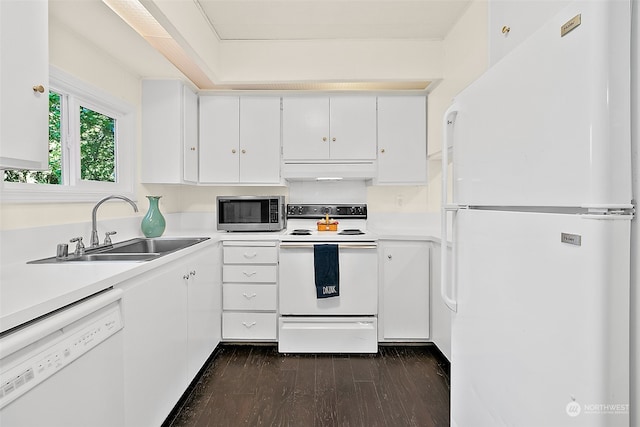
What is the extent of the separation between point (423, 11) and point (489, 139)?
6.03 feet

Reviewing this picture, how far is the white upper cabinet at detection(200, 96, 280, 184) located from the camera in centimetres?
318

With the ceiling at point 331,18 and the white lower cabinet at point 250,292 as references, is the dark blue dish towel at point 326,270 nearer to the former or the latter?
the white lower cabinet at point 250,292

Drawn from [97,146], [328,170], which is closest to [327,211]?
[328,170]

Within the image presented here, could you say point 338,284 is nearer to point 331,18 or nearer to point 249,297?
point 249,297

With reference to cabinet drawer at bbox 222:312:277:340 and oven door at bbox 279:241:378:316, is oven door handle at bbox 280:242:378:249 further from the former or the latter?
cabinet drawer at bbox 222:312:277:340

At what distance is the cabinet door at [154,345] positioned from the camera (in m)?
1.47

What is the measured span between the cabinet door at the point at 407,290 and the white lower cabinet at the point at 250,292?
921 mm

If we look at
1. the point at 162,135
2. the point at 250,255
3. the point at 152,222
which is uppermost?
the point at 162,135

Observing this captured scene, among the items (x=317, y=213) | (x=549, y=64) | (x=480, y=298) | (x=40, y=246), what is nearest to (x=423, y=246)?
(x=317, y=213)

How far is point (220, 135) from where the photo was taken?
3.18 m

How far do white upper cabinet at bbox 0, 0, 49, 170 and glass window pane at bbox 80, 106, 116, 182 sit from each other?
40.5 inches

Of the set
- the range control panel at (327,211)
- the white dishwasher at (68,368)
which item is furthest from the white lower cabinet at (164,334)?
the range control panel at (327,211)

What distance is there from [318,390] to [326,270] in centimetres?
85

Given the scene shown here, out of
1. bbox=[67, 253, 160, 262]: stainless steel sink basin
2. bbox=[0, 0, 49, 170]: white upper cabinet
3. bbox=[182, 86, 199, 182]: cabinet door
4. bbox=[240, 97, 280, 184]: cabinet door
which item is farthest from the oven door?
bbox=[0, 0, 49, 170]: white upper cabinet
